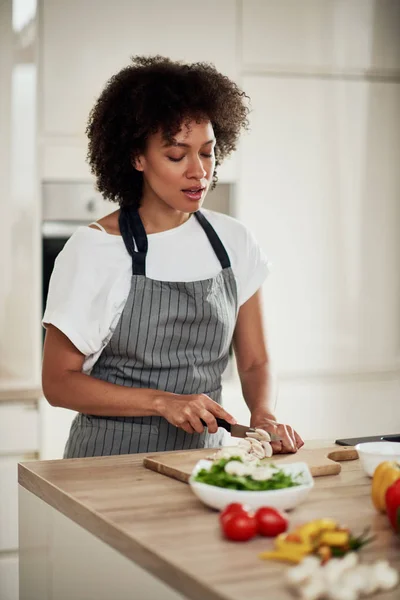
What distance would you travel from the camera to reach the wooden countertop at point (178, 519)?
3.28 ft

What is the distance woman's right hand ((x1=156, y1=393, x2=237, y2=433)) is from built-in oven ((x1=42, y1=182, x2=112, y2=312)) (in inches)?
56.6

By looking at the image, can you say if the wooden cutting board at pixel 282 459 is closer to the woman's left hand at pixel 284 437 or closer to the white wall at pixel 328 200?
the woman's left hand at pixel 284 437

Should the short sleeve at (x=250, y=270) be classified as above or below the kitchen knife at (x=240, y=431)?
above

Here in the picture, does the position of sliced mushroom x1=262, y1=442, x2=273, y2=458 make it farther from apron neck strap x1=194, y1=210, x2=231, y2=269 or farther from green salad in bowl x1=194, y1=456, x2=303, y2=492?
apron neck strap x1=194, y1=210, x2=231, y2=269

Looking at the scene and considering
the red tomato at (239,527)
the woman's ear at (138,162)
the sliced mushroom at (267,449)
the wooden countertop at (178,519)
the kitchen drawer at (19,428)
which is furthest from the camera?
the kitchen drawer at (19,428)

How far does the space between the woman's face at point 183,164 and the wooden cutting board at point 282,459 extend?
1.75 feet

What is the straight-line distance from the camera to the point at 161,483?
1467 mm

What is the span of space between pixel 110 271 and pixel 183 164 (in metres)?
0.27

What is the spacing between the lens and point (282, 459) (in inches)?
63.4

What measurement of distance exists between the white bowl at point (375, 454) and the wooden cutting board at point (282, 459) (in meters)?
0.06

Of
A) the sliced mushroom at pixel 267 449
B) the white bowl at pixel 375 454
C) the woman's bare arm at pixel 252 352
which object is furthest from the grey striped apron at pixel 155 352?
the white bowl at pixel 375 454

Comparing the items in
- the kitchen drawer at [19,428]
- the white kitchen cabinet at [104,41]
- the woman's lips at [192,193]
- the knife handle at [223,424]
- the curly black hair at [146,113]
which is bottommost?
the kitchen drawer at [19,428]

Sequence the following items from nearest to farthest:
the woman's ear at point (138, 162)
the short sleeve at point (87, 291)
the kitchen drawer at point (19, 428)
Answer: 1. the short sleeve at point (87, 291)
2. the woman's ear at point (138, 162)
3. the kitchen drawer at point (19, 428)

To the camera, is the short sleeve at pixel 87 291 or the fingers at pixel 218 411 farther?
the short sleeve at pixel 87 291
